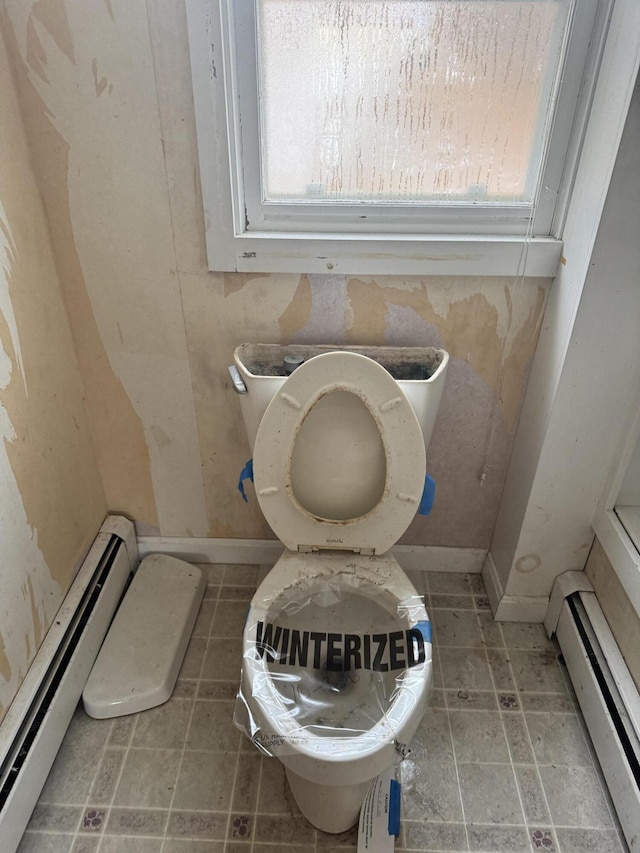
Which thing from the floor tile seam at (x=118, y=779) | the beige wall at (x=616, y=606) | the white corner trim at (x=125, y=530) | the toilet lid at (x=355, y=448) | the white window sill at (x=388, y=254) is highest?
the white window sill at (x=388, y=254)

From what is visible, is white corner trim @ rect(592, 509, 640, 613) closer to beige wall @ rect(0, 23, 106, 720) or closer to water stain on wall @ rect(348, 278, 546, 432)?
water stain on wall @ rect(348, 278, 546, 432)

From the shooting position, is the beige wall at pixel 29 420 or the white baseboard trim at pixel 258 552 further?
the white baseboard trim at pixel 258 552

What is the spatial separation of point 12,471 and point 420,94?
110 centimetres

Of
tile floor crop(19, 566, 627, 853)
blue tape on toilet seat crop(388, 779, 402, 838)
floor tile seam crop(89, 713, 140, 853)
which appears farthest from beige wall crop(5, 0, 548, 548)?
blue tape on toilet seat crop(388, 779, 402, 838)

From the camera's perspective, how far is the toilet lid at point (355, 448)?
107 centimetres

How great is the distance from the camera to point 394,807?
Result: 113 cm

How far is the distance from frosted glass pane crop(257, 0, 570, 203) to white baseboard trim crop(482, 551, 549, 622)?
3.20 feet

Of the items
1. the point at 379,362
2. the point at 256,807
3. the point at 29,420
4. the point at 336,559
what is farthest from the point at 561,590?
the point at 29,420

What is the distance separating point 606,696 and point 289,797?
27.5 inches

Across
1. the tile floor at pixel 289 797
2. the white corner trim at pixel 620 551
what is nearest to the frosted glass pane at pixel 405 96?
the white corner trim at pixel 620 551

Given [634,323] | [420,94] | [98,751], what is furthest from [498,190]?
[98,751]

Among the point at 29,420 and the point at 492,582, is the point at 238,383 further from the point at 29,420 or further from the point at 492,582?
the point at 492,582

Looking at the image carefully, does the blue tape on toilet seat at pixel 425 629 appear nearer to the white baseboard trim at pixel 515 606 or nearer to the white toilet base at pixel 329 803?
the white toilet base at pixel 329 803

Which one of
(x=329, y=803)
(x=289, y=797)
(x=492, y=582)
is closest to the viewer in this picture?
(x=329, y=803)
